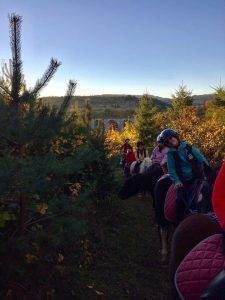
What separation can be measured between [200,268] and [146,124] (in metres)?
32.9

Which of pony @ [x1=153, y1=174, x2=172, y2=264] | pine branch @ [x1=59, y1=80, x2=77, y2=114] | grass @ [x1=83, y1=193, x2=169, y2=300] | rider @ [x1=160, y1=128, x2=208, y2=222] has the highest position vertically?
pine branch @ [x1=59, y1=80, x2=77, y2=114]

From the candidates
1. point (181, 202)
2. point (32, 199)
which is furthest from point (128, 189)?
point (32, 199)

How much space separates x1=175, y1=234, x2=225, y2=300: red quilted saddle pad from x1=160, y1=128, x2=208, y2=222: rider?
9.23 feet

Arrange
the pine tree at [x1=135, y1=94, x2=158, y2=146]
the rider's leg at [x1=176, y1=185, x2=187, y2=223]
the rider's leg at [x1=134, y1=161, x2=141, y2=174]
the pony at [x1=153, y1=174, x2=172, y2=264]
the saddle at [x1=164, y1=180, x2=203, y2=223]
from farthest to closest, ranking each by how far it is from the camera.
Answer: the pine tree at [x1=135, y1=94, x2=158, y2=146] → the rider's leg at [x1=134, y1=161, x2=141, y2=174] → the pony at [x1=153, y1=174, x2=172, y2=264] → the saddle at [x1=164, y1=180, x2=203, y2=223] → the rider's leg at [x1=176, y1=185, x2=187, y2=223]

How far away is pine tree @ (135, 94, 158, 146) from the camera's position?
3495cm

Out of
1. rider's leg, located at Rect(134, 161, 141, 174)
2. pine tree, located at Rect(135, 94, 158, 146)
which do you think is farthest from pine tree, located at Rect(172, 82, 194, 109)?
rider's leg, located at Rect(134, 161, 141, 174)

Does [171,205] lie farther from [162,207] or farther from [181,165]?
[162,207]

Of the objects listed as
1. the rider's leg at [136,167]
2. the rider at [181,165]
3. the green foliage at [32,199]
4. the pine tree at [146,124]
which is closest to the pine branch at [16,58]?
the green foliage at [32,199]

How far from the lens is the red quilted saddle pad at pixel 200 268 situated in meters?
3.10

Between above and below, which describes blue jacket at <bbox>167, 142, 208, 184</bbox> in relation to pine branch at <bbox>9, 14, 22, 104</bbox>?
below

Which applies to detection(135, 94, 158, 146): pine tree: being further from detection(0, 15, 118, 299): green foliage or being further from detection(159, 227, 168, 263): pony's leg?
detection(0, 15, 118, 299): green foliage

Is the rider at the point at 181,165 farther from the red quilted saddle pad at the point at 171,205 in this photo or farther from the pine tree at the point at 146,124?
the pine tree at the point at 146,124

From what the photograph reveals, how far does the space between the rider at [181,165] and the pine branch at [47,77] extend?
2.14 m

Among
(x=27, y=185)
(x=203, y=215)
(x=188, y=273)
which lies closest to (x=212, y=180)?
(x=203, y=215)
